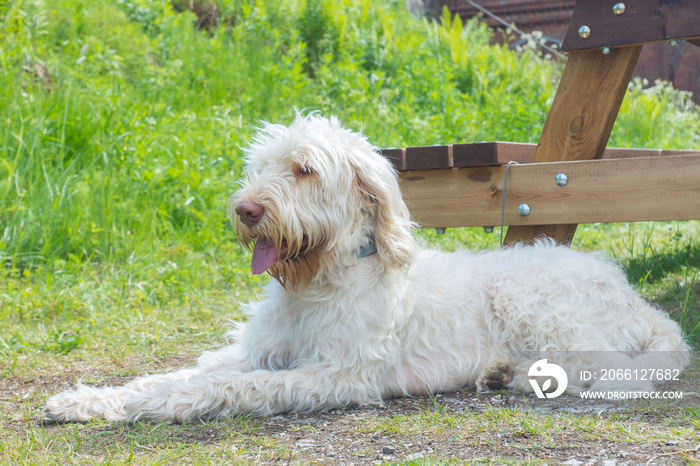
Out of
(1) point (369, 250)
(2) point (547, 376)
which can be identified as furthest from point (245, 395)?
(2) point (547, 376)

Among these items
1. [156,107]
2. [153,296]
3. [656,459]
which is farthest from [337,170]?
[156,107]

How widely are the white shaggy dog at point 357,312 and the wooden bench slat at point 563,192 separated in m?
0.43

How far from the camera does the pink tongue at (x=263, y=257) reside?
3135mm

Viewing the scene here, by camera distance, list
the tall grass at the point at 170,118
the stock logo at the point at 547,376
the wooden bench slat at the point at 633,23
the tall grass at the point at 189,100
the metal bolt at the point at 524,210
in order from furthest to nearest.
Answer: the tall grass at the point at 189,100 → the tall grass at the point at 170,118 → the metal bolt at the point at 524,210 → the wooden bench slat at the point at 633,23 → the stock logo at the point at 547,376

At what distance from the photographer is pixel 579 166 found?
407cm

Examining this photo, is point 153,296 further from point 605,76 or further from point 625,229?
point 625,229

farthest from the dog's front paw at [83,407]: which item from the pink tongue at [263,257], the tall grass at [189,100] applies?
the tall grass at [189,100]

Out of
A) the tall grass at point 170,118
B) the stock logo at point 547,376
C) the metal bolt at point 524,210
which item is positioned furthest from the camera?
the tall grass at point 170,118

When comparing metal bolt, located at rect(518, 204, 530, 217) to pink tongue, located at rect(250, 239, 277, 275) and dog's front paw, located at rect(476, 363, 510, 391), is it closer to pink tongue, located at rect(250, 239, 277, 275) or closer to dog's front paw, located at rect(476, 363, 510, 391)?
dog's front paw, located at rect(476, 363, 510, 391)

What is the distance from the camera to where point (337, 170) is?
325 cm

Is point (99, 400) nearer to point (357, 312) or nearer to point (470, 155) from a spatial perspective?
point (357, 312)

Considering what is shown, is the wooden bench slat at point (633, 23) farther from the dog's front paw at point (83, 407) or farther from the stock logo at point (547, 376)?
the dog's front paw at point (83, 407)

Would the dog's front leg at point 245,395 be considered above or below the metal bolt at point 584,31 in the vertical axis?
below

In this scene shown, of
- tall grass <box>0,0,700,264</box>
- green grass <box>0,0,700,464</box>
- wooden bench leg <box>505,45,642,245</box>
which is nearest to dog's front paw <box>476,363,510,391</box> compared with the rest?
green grass <box>0,0,700,464</box>
